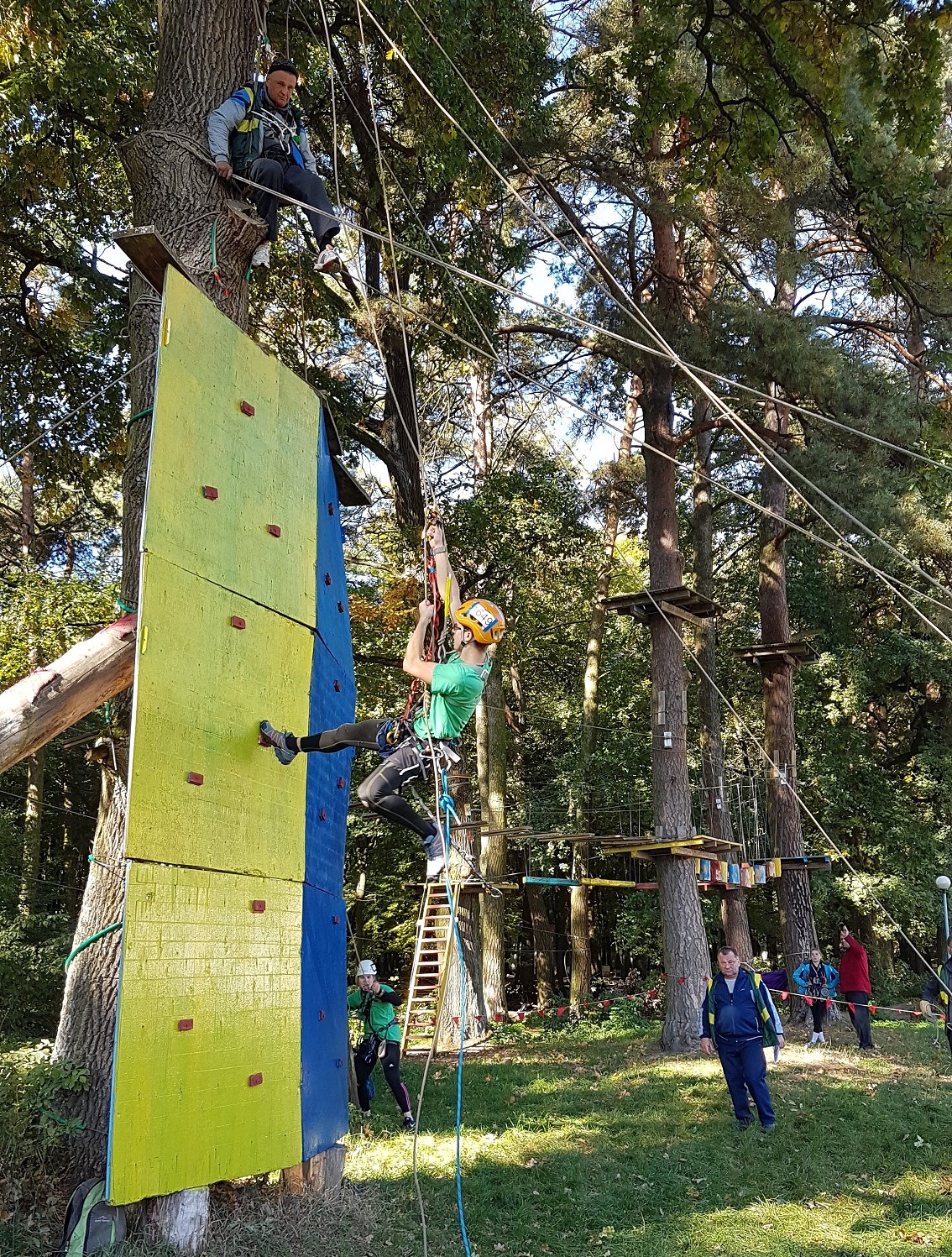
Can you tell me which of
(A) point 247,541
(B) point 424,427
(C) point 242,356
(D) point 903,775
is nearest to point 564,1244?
(A) point 247,541

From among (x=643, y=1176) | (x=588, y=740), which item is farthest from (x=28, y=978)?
(x=588, y=740)

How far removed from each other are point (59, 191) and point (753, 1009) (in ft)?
34.4

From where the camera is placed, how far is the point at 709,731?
1842 centimetres

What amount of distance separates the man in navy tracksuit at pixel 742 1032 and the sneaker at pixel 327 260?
19.9ft

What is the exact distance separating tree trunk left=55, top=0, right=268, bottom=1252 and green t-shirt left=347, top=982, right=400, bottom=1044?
404 cm

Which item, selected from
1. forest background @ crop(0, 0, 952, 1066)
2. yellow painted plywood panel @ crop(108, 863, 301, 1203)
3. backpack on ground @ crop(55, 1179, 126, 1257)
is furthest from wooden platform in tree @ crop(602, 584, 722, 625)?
backpack on ground @ crop(55, 1179, 126, 1257)

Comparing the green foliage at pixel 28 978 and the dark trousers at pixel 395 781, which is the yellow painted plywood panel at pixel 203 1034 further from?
the green foliage at pixel 28 978

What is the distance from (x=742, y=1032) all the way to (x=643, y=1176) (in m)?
1.59

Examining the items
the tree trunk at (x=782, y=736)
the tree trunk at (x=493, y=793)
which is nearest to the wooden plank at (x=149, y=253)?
the tree trunk at (x=493, y=793)

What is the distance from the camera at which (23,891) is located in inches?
637

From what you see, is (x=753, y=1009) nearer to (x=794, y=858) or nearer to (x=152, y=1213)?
(x=152, y=1213)

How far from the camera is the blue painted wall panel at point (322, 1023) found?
5.09 m

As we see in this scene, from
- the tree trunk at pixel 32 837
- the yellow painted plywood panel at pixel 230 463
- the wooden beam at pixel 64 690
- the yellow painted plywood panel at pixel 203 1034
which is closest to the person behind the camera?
the yellow painted plywood panel at pixel 203 1034

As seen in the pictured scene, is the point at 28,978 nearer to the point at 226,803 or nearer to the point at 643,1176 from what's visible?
the point at 643,1176
